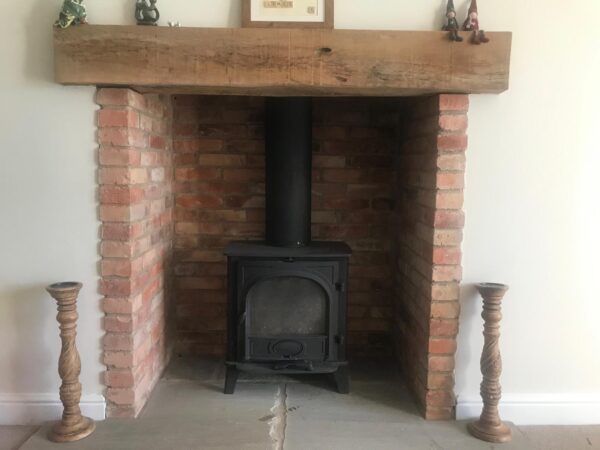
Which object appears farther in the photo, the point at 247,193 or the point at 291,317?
the point at 247,193

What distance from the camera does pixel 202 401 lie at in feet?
7.61

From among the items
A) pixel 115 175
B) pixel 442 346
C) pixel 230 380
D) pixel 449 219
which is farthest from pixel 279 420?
pixel 115 175

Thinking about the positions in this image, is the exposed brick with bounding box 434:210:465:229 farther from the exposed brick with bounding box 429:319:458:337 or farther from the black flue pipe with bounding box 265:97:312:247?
the black flue pipe with bounding box 265:97:312:247

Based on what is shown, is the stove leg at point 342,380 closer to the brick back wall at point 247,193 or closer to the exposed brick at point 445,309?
the brick back wall at point 247,193

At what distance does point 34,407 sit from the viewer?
2123 mm

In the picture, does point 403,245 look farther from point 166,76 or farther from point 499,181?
point 166,76

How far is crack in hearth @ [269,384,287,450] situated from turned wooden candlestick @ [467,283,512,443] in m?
0.76

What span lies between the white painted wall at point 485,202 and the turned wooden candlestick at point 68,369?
0.10 m

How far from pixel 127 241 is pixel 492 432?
5.32 feet

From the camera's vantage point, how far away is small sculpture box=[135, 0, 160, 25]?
75.5 inches

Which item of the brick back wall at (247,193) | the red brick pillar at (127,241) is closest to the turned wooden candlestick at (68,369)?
the red brick pillar at (127,241)

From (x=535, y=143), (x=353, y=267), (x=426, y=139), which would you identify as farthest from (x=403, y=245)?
(x=535, y=143)

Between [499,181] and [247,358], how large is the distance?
4.36 ft

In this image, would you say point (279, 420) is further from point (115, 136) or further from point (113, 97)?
point (113, 97)
